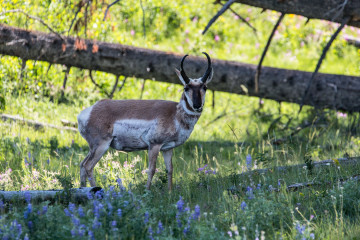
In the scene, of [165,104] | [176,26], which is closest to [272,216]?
Result: [165,104]

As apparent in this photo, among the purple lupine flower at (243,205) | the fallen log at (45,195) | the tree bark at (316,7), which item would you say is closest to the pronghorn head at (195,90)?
the fallen log at (45,195)

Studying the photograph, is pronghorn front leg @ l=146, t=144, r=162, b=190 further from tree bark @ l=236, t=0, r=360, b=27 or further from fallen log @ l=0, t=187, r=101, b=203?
tree bark @ l=236, t=0, r=360, b=27

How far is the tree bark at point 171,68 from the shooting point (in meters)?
9.55

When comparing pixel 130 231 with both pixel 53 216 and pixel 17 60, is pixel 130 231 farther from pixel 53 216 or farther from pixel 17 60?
pixel 17 60

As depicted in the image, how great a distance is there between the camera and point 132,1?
14.2 meters

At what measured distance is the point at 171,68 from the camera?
965 centimetres

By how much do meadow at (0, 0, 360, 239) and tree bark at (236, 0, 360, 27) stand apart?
1770 millimetres

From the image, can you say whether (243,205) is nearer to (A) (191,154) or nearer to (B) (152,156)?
(B) (152,156)

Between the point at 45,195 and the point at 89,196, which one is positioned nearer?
the point at 89,196

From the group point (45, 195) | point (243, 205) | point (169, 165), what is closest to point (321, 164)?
point (169, 165)

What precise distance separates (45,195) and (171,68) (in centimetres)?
471

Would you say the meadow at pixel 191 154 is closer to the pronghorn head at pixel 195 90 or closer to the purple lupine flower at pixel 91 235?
the purple lupine flower at pixel 91 235

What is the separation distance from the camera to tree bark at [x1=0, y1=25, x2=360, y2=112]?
955 centimetres

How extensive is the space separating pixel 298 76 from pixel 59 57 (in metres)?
4.53
